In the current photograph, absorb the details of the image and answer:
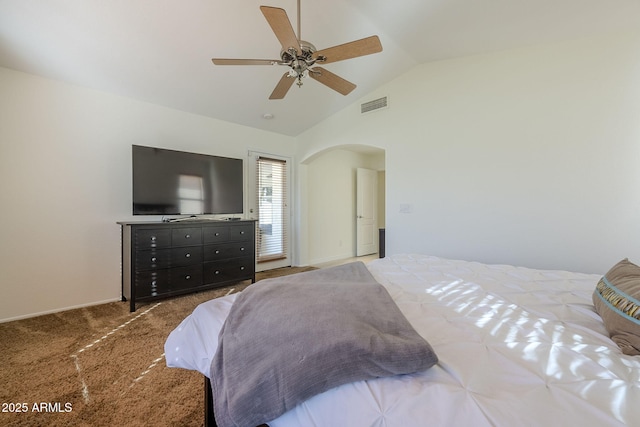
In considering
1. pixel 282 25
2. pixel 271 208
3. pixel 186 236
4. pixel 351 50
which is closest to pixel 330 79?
pixel 351 50

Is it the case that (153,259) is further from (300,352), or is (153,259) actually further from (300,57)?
(300,352)

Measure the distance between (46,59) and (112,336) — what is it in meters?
2.66

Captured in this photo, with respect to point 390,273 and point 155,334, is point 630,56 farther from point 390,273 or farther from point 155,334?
point 155,334

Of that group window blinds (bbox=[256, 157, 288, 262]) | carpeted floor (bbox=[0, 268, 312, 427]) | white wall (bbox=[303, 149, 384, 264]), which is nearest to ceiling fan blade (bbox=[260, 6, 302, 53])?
carpeted floor (bbox=[0, 268, 312, 427])

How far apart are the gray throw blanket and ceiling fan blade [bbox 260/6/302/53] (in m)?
1.57

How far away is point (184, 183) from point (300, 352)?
3.12m

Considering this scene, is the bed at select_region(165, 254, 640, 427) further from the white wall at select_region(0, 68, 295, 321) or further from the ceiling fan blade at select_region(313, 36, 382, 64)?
the white wall at select_region(0, 68, 295, 321)

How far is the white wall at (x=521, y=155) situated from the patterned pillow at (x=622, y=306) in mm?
1696

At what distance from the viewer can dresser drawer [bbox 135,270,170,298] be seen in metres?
2.79

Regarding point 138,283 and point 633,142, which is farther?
point 138,283

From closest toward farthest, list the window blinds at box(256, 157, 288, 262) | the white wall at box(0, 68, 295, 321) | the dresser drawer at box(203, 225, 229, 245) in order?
the white wall at box(0, 68, 295, 321), the dresser drawer at box(203, 225, 229, 245), the window blinds at box(256, 157, 288, 262)

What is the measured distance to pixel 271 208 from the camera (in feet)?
15.0

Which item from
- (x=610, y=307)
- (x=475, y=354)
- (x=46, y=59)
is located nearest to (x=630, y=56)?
(x=610, y=307)

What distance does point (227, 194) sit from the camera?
12.2 ft
